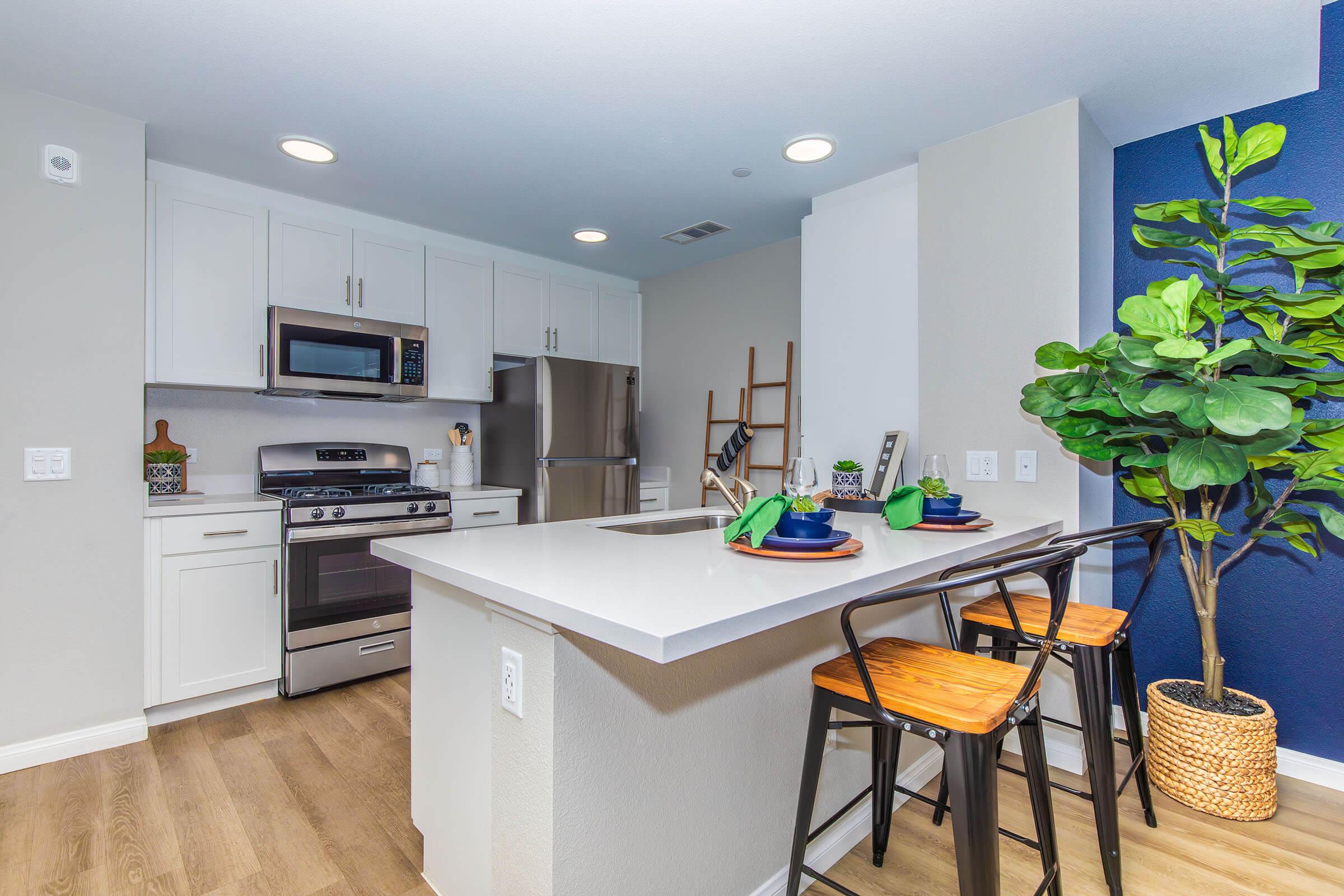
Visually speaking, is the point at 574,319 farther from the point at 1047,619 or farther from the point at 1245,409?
the point at 1245,409

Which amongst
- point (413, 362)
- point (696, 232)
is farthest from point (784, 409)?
point (413, 362)

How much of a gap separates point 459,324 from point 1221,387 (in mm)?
3443

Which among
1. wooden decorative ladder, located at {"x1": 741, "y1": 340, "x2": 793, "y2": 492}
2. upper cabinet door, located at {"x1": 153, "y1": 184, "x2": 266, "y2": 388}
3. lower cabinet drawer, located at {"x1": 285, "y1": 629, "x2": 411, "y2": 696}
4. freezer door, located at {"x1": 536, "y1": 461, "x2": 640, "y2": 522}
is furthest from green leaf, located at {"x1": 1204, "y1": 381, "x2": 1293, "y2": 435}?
upper cabinet door, located at {"x1": 153, "y1": 184, "x2": 266, "y2": 388}

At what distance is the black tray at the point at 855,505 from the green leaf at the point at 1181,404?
843 millimetres

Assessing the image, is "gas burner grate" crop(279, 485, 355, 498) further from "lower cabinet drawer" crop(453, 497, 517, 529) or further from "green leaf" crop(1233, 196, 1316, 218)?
"green leaf" crop(1233, 196, 1316, 218)

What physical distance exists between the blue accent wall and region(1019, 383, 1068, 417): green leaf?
0.83m

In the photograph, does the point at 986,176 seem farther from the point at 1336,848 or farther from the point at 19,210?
the point at 19,210

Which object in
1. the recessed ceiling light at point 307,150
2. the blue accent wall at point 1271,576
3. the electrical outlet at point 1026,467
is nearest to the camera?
the blue accent wall at point 1271,576

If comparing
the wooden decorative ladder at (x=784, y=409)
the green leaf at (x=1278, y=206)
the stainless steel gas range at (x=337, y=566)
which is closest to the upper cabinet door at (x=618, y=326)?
the wooden decorative ladder at (x=784, y=409)

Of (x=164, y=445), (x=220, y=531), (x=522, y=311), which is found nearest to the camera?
(x=220, y=531)

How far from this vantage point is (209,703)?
2.79 meters

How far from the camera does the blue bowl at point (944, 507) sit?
1.96 m

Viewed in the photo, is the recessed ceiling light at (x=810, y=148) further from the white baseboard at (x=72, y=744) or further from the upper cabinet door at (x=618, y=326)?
the white baseboard at (x=72, y=744)

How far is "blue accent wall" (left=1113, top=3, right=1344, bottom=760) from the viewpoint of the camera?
7.11 feet
